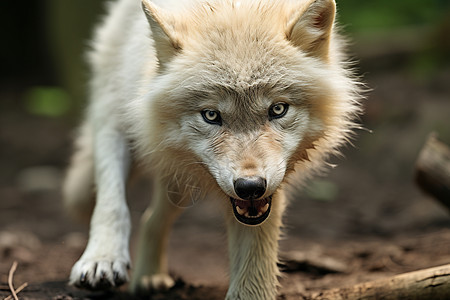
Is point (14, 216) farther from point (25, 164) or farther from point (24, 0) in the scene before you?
point (24, 0)

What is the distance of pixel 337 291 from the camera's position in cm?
355

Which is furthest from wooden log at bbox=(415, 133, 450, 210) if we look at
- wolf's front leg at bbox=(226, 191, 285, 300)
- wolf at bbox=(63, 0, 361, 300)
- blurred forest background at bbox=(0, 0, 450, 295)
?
wolf's front leg at bbox=(226, 191, 285, 300)

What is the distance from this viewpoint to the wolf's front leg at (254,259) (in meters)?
3.76

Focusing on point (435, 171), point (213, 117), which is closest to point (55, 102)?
point (435, 171)

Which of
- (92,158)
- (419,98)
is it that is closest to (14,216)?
(92,158)

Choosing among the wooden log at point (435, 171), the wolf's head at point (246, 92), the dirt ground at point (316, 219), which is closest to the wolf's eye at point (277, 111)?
the wolf's head at point (246, 92)

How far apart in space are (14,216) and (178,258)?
9.63 feet

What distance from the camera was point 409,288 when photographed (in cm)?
321

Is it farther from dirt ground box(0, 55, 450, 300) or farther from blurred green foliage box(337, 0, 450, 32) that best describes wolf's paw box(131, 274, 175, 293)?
blurred green foliage box(337, 0, 450, 32)

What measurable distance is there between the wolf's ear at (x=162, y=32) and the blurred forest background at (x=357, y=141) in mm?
2746

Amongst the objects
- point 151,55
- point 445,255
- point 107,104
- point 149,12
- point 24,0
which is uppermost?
point 24,0

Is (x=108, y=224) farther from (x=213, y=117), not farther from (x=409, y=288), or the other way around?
(x=409, y=288)

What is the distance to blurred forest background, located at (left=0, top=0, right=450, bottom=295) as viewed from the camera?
7.10 metres

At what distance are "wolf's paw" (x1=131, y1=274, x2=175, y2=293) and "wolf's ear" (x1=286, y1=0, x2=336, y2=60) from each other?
2.32 metres
